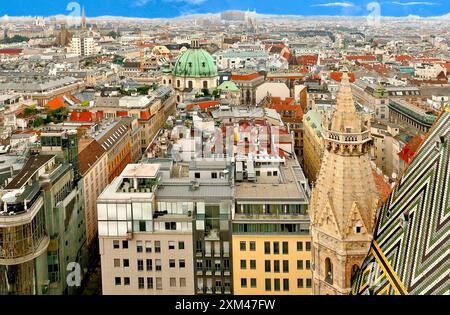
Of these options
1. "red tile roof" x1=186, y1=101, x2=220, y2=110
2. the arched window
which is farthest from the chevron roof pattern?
"red tile roof" x1=186, y1=101, x2=220, y2=110

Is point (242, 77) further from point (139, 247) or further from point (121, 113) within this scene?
point (139, 247)

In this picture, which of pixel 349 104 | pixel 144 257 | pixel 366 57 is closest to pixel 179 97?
pixel 366 57

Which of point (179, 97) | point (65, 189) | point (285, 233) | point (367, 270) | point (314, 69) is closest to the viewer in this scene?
point (367, 270)

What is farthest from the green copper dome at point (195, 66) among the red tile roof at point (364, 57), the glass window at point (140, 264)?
the glass window at point (140, 264)

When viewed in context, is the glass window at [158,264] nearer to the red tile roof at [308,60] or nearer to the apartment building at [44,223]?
the apartment building at [44,223]

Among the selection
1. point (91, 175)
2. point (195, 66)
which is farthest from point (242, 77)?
point (91, 175)
